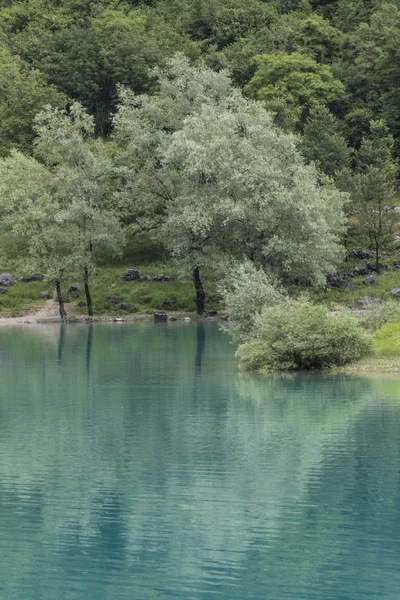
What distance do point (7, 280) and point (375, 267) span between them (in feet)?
98.5

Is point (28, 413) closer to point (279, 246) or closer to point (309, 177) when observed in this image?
point (279, 246)

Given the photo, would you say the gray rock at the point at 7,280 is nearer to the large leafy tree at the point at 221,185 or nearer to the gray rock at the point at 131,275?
the gray rock at the point at 131,275

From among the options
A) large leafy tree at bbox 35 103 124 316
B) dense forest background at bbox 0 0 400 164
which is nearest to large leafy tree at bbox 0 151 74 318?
large leafy tree at bbox 35 103 124 316

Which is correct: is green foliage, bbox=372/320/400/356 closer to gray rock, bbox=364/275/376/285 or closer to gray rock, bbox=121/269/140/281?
gray rock, bbox=364/275/376/285

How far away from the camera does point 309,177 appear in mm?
61625

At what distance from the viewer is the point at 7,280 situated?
265 feet

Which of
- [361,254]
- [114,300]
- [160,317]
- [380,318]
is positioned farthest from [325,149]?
[380,318]

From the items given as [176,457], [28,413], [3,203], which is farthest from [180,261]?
[176,457]

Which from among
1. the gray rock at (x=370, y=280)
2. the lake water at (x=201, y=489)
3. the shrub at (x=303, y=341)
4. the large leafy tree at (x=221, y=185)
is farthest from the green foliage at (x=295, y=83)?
the lake water at (x=201, y=489)

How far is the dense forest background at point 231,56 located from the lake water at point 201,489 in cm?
4802

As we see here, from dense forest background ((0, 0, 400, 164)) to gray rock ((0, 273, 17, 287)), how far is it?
61.4 ft

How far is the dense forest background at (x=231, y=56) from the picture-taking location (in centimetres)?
9588

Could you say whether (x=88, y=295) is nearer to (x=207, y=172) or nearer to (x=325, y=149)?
(x=207, y=172)

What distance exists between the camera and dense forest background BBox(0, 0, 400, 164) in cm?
9588
